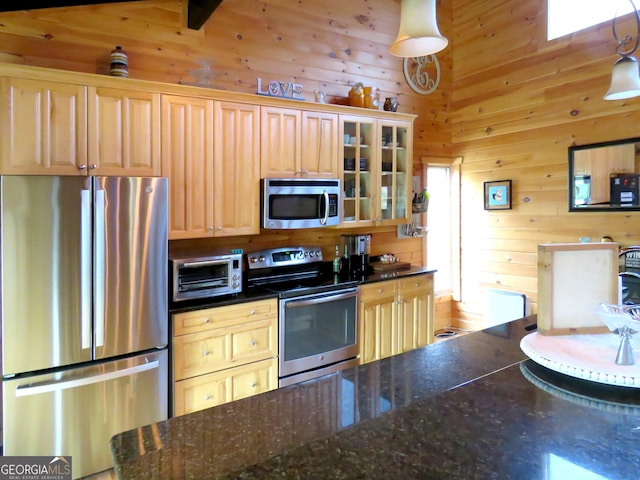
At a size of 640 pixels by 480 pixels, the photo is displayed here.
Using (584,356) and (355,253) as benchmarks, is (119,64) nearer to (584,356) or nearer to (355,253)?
(355,253)

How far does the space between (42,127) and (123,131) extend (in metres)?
0.43

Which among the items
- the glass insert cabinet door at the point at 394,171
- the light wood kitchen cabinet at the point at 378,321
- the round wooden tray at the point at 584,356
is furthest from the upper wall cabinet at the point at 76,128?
the round wooden tray at the point at 584,356

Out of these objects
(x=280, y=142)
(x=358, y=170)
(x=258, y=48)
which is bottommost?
(x=358, y=170)

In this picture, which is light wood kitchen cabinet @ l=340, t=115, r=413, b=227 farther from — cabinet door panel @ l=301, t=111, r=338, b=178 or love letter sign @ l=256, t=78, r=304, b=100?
love letter sign @ l=256, t=78, r=304, b=100

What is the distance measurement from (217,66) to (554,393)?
3264mm

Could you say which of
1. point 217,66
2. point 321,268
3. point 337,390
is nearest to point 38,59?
point 217,66

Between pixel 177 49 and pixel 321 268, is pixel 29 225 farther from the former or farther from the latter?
pixel 321 268

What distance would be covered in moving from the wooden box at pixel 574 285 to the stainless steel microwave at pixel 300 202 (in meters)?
2.17

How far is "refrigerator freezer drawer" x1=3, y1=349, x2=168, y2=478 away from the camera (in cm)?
220

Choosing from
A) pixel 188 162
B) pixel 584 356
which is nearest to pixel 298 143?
pixel 188 162

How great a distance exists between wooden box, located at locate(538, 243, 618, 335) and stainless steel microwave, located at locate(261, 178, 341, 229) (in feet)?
7.12

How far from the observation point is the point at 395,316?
3.72 meters

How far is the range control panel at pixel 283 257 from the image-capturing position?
3475 mm

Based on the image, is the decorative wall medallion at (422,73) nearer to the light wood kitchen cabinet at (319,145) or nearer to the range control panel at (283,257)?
the light wood kitchen cabinet at (319,145)
